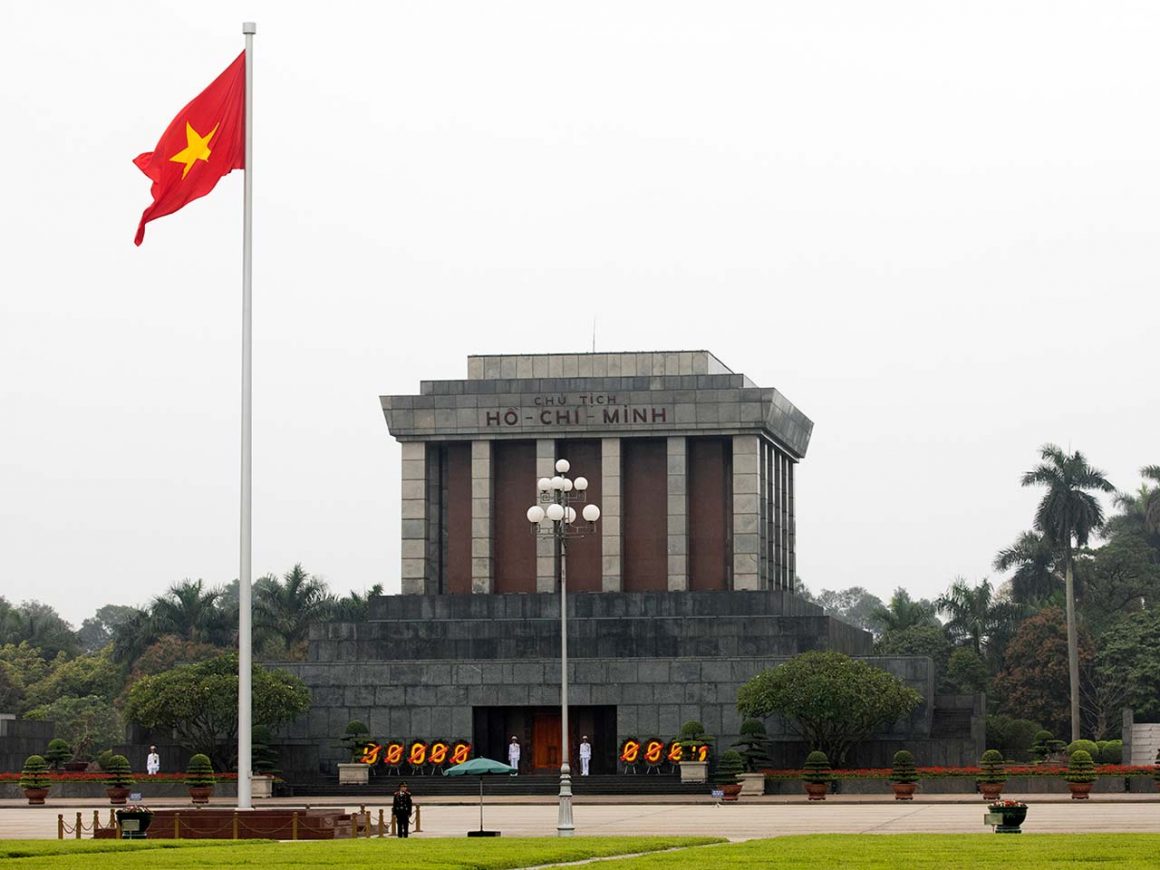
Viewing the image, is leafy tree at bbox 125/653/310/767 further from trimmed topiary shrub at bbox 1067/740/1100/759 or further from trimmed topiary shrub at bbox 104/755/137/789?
trimmed topiary shrub at bbox 1067/740/1100/759

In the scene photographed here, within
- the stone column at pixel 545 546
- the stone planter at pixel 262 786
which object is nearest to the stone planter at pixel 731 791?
the stone planter at pixel 262 786

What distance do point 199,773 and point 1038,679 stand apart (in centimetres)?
4767

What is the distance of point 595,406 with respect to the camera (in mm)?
75875

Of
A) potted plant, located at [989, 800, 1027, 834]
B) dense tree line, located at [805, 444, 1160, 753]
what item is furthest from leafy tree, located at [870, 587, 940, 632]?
potted plant, located at [989, 800, 1027, 834]

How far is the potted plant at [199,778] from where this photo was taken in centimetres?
6344

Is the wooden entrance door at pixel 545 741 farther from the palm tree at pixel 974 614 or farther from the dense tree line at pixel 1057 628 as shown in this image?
the palm tree at pixel 974 614

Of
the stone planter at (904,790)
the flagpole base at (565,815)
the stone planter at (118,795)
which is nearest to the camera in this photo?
the flagpole base at (565,815)

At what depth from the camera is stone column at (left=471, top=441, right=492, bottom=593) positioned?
7638cm

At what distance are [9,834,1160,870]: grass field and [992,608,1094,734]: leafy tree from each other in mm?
60023

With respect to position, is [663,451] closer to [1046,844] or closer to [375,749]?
[375,749]

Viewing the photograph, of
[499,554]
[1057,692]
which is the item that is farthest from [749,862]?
[1057,692]

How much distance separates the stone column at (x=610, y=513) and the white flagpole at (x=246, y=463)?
39.2m

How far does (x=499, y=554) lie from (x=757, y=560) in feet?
31.8

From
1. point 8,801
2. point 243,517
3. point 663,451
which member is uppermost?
point 663,451
